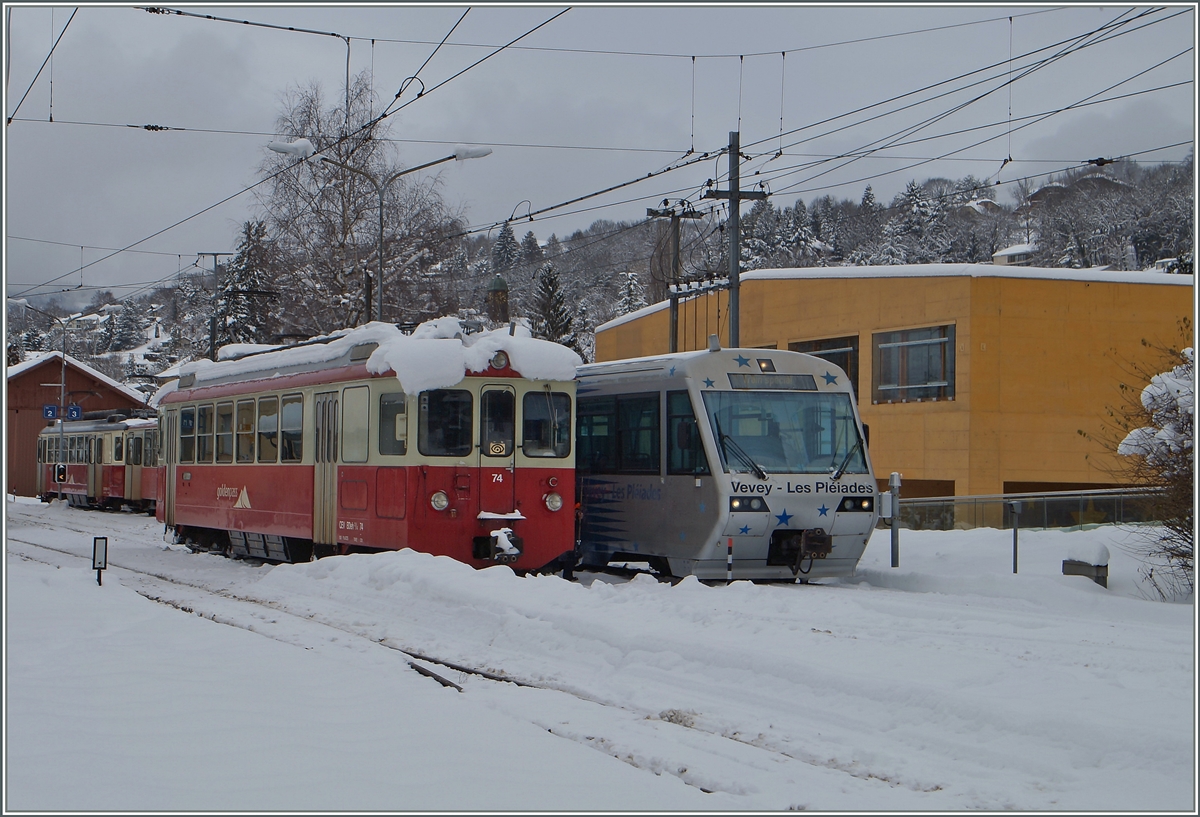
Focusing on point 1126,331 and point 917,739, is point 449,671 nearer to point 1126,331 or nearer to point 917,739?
point 917,739

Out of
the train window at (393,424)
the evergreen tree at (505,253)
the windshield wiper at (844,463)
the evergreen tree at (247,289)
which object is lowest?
the windshield wiper at (844,463)

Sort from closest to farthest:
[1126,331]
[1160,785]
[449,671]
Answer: [1160,785] < [449,671] < [1126,331]

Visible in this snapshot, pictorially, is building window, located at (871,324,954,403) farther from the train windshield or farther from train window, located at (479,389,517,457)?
train window, located at (479,389,517,457)

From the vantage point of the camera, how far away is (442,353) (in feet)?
47.7

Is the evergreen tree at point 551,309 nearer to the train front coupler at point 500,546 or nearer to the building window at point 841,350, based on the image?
the building window at point 841,350

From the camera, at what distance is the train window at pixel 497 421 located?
14703 mm

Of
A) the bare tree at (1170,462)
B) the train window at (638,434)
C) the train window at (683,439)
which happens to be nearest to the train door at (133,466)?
the train window at (638,434)

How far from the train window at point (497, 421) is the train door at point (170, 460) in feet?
29.8

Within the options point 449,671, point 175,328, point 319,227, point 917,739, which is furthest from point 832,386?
point 175,328

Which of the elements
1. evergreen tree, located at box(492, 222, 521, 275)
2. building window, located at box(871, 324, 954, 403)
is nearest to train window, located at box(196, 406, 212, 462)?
building window, located at box(871, 324, 954, 403)

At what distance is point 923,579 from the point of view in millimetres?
15438

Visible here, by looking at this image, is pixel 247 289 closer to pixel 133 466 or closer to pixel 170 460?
pixel 133 466

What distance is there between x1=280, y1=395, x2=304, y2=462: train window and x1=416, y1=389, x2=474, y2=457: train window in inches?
117

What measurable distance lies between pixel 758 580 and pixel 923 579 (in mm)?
2028
